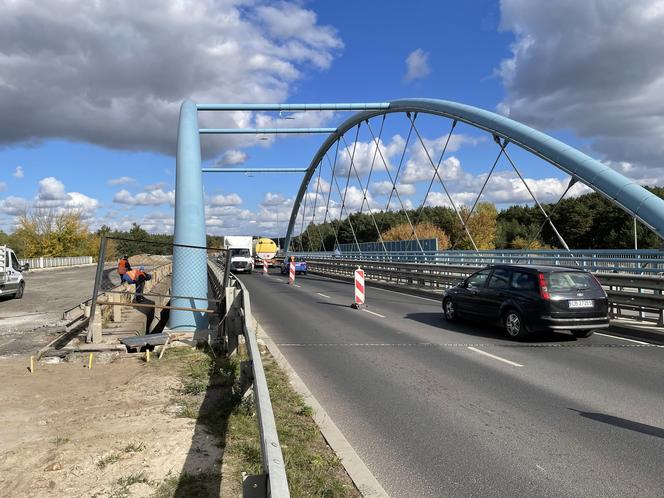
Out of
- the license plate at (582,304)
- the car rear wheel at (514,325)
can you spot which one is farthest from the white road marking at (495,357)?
the license plate at (582,304)

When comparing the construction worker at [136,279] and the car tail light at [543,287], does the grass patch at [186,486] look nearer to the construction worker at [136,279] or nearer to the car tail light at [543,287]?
the car tail light at [543,287]

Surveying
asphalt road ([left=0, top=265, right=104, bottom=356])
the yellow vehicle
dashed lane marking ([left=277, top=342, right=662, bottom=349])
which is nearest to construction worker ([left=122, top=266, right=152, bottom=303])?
asphalt road ([left=0, top=265, right=104, bottom=356])

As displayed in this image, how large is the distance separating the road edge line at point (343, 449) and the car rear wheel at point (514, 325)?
5.32m

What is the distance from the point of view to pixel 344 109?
34.8 m

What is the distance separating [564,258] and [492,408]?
40.7ft

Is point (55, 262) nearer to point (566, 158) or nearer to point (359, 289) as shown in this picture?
point (359, 289)

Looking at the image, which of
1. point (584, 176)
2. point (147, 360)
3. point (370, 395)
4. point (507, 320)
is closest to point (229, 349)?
point (147, 360)

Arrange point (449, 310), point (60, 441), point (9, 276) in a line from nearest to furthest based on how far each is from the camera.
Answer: point (60, 441), point (449, 310), point (9, 276)

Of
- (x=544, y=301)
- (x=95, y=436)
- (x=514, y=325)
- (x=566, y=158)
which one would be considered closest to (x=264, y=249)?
(x=566, y=158)

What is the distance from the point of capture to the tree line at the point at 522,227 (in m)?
59.0

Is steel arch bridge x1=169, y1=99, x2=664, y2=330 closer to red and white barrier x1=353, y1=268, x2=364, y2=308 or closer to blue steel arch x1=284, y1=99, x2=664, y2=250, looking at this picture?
blue steel arch x1=284, y1=99, x2=664, y2=250

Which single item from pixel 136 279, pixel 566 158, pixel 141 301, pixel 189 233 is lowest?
pixel 141 301

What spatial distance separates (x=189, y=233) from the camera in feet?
43.9

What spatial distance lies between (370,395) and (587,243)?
69.3 meters
